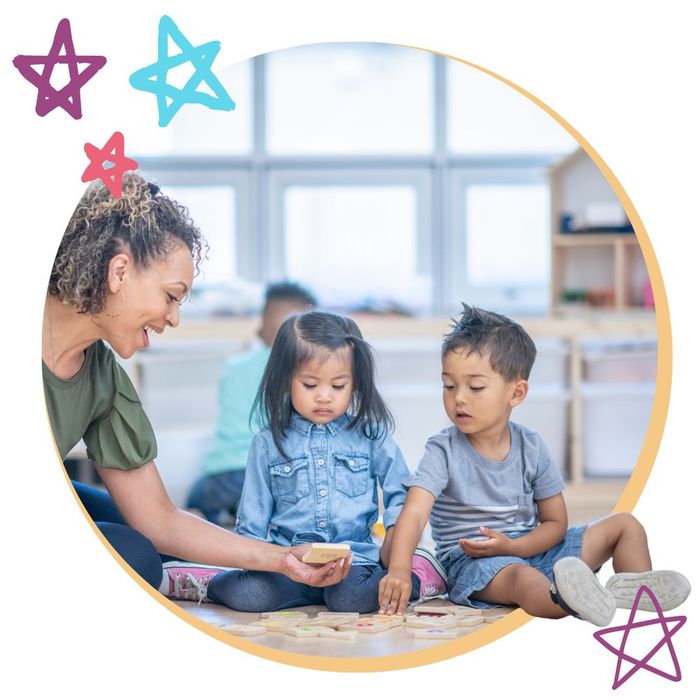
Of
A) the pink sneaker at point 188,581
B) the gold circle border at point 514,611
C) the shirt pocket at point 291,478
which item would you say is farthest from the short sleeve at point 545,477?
the pink sneaker at point 188,581

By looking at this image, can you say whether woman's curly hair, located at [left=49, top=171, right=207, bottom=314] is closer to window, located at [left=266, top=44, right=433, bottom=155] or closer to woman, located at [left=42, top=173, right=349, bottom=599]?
woman, located at [left=42, top=173, right=349, bottom=599]

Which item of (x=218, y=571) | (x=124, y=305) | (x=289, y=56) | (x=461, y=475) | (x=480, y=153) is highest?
(x=289, y=56)

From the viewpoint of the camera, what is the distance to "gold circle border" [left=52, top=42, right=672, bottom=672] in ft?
4.69

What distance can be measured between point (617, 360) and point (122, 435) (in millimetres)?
2022

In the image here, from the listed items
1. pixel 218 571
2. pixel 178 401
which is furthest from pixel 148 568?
pixel 178 401

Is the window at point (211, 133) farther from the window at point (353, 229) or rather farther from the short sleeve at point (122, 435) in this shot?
the short sleeve at point (122, 435)

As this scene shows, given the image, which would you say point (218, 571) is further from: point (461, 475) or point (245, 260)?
point (245, 260)

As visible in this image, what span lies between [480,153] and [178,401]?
1580 mm

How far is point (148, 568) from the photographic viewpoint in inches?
60.2

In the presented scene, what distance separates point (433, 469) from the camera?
1.50 meters

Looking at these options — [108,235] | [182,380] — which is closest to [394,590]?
[108,235]

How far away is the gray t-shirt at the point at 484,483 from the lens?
1518 mm

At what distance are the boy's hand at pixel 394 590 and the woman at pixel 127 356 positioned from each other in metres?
0.06

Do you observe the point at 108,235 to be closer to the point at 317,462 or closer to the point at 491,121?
the point at 317,462
